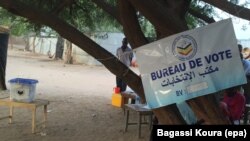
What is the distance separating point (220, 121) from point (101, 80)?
14.6 metres

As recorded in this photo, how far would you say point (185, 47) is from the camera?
4602 millimetres

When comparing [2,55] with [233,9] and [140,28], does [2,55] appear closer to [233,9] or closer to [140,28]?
[140,28]

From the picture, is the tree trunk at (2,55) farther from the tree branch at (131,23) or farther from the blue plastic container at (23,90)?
the tree branch at (131,23)

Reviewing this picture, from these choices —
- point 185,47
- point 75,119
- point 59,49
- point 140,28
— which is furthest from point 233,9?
point 59,49

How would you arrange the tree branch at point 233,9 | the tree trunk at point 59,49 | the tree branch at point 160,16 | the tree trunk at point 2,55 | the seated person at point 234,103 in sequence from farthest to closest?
the tree trunk at point 59,49 → the tree trunk at point 2,55 → the seated person at point 234,103 → the tree branch at point 233,9 → the tree branch at point 160,16

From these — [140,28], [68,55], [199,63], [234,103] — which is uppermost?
[68,55]

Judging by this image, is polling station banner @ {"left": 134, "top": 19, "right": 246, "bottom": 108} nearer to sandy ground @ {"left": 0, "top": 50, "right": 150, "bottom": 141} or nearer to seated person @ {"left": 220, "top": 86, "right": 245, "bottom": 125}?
seated person @ {"left": 220, "top": 86, "right": 245, "bottom": 125}

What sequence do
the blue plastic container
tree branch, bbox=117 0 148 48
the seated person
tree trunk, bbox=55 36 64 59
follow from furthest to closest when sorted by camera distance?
tree trunk, bbox=55 36 64 59, the blue plastic container, the seated person, tree branch, bbox=117 0 148 48

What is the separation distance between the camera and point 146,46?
4.80 meters

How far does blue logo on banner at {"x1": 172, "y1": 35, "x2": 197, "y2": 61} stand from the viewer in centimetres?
457

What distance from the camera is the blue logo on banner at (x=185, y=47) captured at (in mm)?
4570

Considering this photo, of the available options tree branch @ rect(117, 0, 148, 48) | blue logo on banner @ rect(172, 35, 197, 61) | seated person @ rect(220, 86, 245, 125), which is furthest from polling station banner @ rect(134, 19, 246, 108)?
seated person @ rect(220, 86, 245, 125)

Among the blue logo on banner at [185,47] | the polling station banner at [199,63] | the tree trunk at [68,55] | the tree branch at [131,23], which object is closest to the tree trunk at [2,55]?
the tree branch at [131,23]

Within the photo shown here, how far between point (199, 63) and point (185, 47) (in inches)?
9.1
